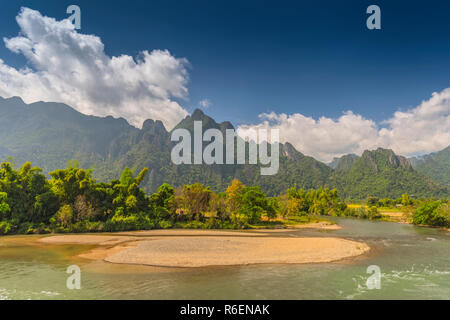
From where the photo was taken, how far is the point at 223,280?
68.4ft

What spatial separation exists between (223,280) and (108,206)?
4618cm

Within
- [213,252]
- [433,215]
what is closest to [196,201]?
[213,252]

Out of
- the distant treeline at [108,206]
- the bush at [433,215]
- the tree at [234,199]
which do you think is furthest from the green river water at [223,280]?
the bush at [433,215]

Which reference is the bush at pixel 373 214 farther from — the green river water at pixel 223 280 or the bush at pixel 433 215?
the green river water at pixel 223 280

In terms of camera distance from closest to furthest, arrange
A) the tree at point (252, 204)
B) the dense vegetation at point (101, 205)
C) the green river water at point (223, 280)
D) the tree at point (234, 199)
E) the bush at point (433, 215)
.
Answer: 1. the green river water at point (223, 280)
2. the dense vegetation at point (101, 205)
3. the tree at point (252, 204)
4. the bush at point (433, 215)
5. the tree at point (234, 199)

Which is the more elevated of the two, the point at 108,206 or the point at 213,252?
the point at 108,206

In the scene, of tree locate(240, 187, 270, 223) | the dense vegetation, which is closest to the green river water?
the dense vegetation

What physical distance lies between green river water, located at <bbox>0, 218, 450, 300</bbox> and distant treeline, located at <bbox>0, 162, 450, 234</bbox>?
21190mm

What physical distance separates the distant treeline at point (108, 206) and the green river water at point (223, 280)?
21190 millimetres

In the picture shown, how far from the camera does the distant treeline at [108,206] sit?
47.5 m

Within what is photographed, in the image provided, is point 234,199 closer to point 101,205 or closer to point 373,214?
point 101,205
